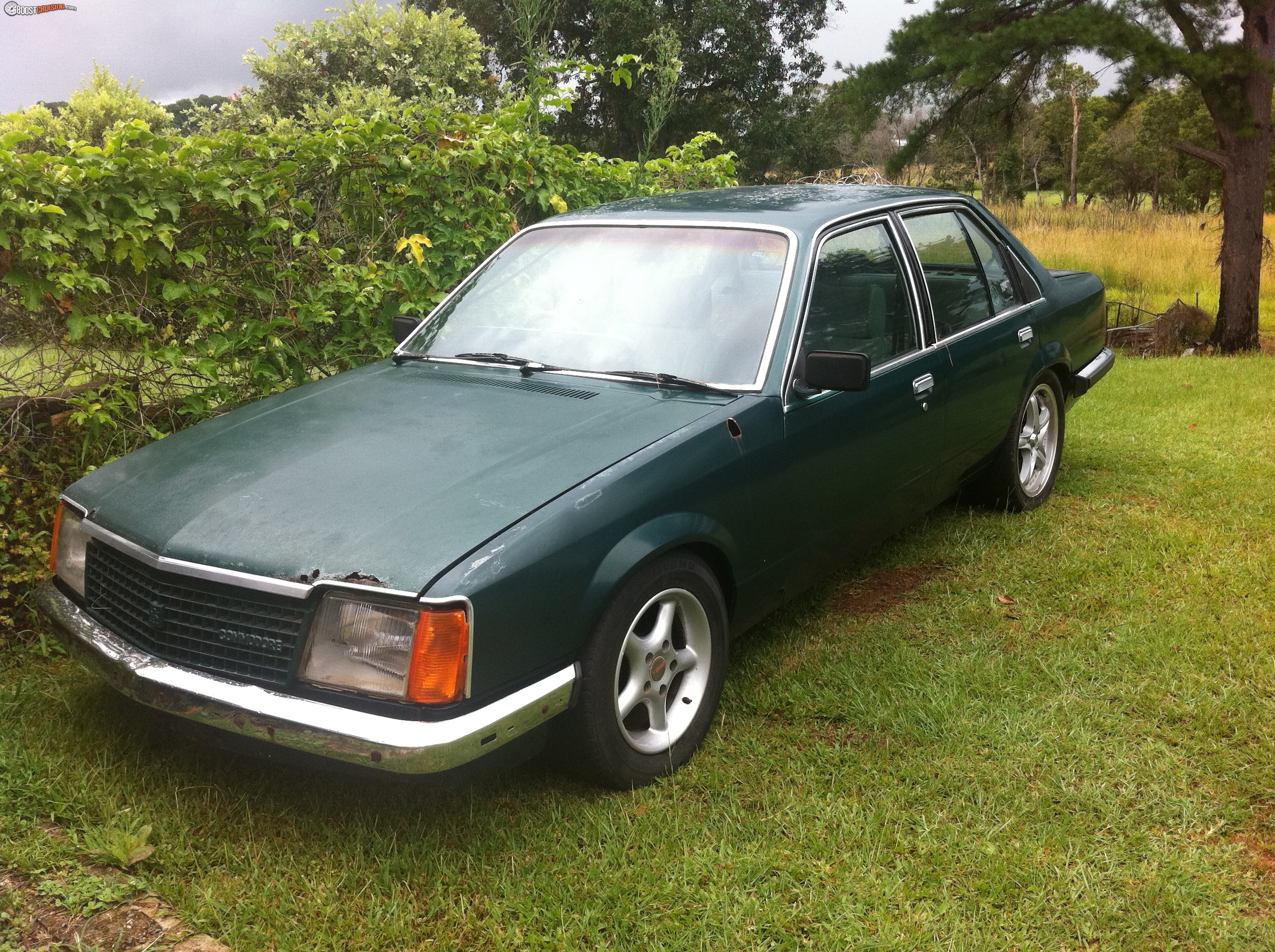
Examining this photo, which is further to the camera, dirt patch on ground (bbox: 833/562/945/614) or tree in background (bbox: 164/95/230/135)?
tree in background (bbox: 164/95/230/135)

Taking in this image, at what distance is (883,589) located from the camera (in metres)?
4.57

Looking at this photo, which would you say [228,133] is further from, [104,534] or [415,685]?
[415,685]

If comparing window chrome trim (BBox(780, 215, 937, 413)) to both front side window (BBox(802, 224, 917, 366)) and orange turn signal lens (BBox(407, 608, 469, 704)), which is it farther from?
orange turn signal lens (BBox(407, 608, 469, 704))

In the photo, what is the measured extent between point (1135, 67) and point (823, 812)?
11.2 meters

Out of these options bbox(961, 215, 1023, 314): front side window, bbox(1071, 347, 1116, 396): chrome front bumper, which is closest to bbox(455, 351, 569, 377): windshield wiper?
bbox(961, 215, 1023, 314): front side window

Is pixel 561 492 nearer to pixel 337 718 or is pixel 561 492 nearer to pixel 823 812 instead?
pixel 337 718

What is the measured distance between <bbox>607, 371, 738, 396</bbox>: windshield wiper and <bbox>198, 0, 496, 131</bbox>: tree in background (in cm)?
1750

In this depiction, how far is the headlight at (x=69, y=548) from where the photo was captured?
3.11 metres

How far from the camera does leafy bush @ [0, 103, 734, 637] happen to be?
3.96m

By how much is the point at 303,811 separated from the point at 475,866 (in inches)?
21.8

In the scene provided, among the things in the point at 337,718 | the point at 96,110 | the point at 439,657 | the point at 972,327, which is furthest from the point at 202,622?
the point at 96,110

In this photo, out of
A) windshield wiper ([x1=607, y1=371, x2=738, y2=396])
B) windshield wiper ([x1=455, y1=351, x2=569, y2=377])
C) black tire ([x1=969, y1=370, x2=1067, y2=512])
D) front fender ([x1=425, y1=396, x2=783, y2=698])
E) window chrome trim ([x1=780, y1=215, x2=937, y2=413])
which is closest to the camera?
front fender ([x1=425, y1=396, x2=783, y2=698])

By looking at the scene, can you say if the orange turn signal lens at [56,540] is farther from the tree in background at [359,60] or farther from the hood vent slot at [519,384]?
the tree in background at [359,60]

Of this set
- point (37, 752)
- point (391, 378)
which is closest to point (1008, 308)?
point (391, 378)
